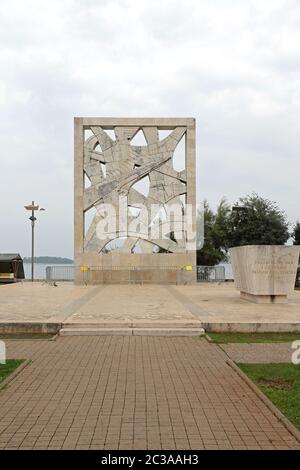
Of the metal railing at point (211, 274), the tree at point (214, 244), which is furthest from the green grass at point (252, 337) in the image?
the tree at point (214, 244)

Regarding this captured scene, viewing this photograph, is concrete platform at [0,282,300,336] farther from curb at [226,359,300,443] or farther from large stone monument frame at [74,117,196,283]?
large stone monument frame at [74,117,196,283]

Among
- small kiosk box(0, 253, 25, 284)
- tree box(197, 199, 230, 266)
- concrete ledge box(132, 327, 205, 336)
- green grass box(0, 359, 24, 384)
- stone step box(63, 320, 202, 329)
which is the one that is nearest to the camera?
green grass box(0, 359, 24, 384)

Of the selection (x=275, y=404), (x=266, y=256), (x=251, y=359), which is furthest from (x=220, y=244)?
(x=275, y=404)

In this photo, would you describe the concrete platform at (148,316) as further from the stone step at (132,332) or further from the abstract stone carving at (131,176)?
the abstract stone carving at (131,176)

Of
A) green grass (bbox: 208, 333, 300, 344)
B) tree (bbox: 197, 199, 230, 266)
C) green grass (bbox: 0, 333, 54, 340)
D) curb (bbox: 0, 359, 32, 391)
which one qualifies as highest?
tree (bbox: 197, 199, 230, 266)

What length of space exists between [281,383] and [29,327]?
5.89 m

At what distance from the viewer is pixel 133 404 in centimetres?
537

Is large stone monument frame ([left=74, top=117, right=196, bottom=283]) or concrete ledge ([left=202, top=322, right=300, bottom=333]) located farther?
large stone monument frame ([left=74, top=117, right=196, bottom=283])

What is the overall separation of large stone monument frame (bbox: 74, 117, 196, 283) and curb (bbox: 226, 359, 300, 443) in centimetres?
1854

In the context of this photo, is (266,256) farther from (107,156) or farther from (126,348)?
(107,156)

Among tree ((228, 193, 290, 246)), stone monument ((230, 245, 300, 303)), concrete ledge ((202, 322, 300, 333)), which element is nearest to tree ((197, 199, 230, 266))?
tree ((228, 193, 290, 246))

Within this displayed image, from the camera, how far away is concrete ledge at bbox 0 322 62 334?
407 inches

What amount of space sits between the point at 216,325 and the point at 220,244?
29.4m

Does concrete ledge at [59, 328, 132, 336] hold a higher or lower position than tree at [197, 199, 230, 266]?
lower
